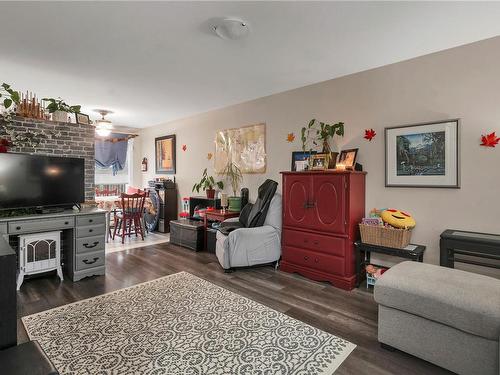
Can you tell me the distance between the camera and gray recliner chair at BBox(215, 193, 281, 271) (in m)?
3.58

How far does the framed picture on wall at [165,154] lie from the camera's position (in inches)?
248

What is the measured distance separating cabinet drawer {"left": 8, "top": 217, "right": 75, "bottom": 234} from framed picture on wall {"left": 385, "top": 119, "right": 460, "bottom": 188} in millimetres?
3699

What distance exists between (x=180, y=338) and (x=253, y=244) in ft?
5.52

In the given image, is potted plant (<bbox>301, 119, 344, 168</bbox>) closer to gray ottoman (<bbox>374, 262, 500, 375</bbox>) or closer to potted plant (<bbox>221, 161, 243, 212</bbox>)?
potted plant (<bbox>221, 161, 243, 212</bbox>)

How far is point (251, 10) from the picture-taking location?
2.17 m

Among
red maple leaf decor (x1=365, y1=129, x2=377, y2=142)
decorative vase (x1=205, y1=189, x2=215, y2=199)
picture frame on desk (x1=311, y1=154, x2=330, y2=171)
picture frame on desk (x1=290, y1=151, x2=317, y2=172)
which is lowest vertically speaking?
decorative vase (x1=205, y1=189, x2=215, y2=199)

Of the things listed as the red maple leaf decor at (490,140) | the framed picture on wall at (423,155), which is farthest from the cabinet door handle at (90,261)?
the red maple leaf decor at (490,140)

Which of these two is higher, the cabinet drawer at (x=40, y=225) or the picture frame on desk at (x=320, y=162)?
the picture frame on desk at (x=320, y=162)

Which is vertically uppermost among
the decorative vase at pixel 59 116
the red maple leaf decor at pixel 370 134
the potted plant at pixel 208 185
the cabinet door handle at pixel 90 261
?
the decorative vase at pixel 59 116

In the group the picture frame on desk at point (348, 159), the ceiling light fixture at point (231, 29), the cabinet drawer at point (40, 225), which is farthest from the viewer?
the picture frame on desk at point (348, 159)

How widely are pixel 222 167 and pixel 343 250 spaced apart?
2793 mm

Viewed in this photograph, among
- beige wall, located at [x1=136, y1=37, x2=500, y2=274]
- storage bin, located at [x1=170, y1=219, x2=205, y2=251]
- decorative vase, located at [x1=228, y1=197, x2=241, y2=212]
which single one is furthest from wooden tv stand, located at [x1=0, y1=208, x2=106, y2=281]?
beige wall, located at [x1=136, y1=37, x2=500, y2=274]

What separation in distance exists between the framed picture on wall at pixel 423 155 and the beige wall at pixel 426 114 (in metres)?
0.07

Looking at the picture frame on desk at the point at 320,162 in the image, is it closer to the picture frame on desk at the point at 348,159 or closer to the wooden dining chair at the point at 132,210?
the picture frame on desk at the point at 348,159
